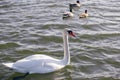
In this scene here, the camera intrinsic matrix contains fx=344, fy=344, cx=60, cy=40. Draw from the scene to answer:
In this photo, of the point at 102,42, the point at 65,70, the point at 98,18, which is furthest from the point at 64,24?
the point at 65,70

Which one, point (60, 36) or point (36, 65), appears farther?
point (60, 36)

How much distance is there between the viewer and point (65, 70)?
38.1 ft

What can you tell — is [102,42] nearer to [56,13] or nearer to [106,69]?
[106,69]

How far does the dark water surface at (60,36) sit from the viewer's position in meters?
11.4

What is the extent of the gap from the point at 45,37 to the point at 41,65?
11.7 feet

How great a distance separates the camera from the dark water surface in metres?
11.4

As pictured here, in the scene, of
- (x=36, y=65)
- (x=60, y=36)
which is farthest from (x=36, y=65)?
(x=60, y=36)

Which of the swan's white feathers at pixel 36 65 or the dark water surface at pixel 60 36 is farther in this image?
the dark water surface at pixel 60 36

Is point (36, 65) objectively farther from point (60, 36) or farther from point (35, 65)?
point (60, 36)

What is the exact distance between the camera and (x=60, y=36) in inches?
568

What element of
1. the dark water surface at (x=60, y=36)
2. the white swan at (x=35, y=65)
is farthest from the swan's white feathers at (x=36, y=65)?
the dark water surface at (x=60, y=36)

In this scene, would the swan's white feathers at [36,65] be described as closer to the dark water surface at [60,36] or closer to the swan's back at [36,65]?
the swan's back at [36,65]

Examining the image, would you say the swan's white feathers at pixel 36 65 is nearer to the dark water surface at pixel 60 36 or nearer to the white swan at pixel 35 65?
the white swan at pixel 35 65

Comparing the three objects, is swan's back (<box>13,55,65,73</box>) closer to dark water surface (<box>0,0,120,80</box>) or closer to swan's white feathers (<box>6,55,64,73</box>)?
swan's white feathers (<box>6,55,64,73</box>)
